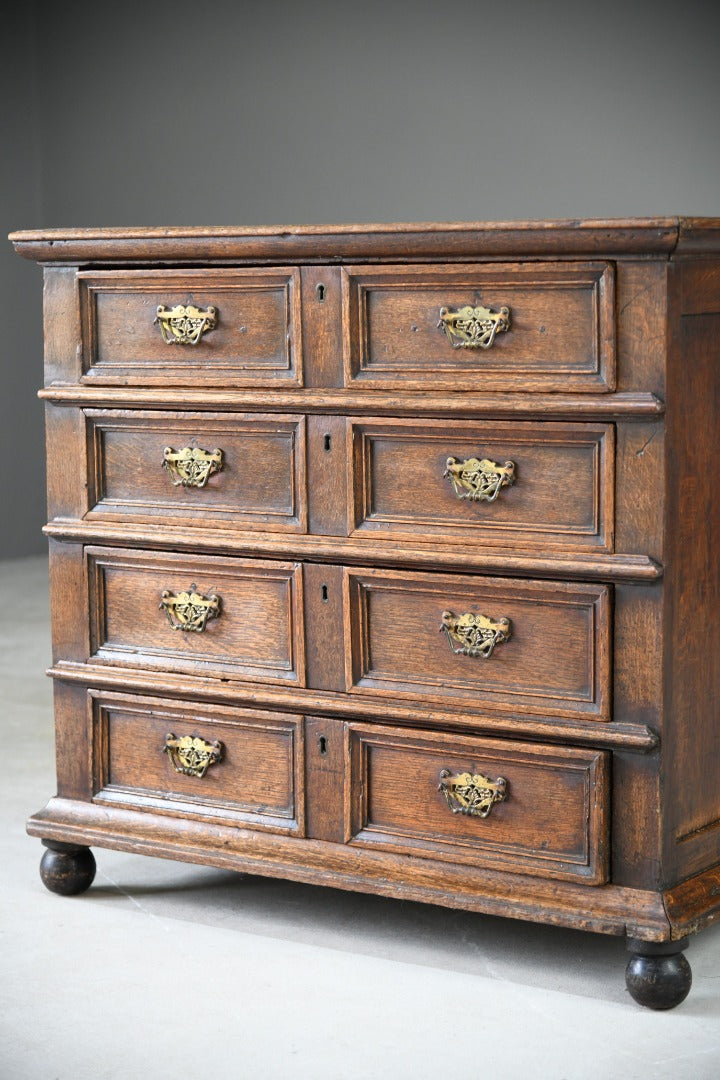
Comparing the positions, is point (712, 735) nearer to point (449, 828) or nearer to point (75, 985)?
point (449, 828)

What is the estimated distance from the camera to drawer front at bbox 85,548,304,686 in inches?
107

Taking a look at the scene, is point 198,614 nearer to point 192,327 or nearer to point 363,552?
point 363,552

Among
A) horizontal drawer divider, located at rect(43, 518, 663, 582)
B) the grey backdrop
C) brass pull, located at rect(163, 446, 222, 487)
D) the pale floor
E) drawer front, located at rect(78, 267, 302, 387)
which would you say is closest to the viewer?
the pale floor

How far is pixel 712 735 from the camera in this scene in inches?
102

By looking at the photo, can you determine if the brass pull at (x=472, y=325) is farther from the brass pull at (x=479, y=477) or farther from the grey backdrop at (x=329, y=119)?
the grey backdrop at (x=329, y=119)

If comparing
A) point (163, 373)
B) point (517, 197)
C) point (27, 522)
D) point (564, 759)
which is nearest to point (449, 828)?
point (564, 759)

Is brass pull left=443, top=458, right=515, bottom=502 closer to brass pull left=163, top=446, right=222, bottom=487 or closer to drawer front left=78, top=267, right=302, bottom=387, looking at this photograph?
drawer front left=78, top=267, right=302, bottom=387

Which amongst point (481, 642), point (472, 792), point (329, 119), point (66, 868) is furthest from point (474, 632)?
point (329, 119)

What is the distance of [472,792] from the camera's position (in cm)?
257

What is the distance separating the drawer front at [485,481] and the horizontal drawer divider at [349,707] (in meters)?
0.29

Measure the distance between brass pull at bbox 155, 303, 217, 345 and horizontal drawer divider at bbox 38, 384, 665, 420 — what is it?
3.5 inches

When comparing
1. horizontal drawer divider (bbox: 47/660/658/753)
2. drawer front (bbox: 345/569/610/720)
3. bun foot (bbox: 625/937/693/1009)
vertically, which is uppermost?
drawer front (bbox: 345/569/610/720)

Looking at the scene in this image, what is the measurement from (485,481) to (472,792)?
513 mm

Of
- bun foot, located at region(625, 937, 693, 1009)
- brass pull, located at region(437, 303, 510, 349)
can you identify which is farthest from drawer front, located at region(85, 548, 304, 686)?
bun foot, located at region(625, 937, 693, 1009)
